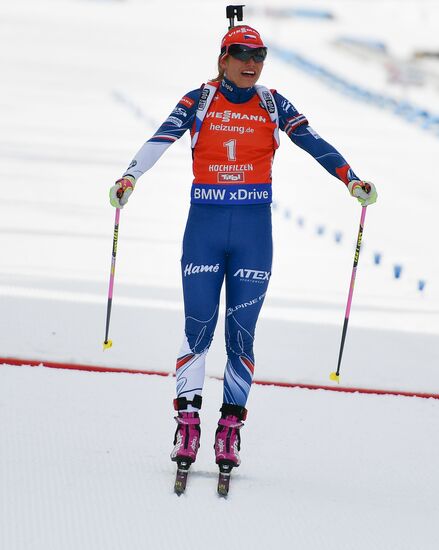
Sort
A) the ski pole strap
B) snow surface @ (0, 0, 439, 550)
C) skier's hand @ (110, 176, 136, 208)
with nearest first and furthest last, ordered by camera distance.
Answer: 1. snow surface @ (0, 0, 439, 550)
2. skier's hand @ (110, 176, 136, 208)
3. the ski pole strap

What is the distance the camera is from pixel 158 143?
151 inches

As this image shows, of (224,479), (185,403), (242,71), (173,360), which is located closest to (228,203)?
(242,71)

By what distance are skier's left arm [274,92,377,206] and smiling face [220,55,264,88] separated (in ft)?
0.58

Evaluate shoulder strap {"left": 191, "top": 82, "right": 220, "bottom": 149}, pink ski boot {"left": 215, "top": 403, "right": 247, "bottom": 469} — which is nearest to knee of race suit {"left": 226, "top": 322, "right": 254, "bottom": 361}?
pink ski boot {"left": 215, "top": 403, "right": 247, "bottom": 469}

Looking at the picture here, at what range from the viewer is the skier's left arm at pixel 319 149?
3.84 meters

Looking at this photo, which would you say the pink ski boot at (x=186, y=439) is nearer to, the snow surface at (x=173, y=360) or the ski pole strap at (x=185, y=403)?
the ski pole strap at (x=185, y=403)

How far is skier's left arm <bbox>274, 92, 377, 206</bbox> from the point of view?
3.84 m

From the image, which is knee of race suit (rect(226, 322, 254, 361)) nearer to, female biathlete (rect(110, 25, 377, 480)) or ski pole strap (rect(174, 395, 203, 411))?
female biathlete (rect(110, 25, 377, 480))

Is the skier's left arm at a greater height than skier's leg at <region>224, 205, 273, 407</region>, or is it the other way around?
the skier's left arm

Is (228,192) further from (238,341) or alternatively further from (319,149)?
(238,341)

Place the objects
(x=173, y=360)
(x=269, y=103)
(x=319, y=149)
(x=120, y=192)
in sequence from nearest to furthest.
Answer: (x=120, y=192) < (x=269, y=103) < (x=319, y=149) < (x=173, y=360)

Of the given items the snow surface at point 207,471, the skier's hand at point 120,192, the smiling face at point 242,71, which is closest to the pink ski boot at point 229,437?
the snow surface at point 207,471

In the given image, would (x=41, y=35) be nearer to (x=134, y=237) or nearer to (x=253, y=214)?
(x=134, y=237)

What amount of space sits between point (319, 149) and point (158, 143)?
70 centimetres
